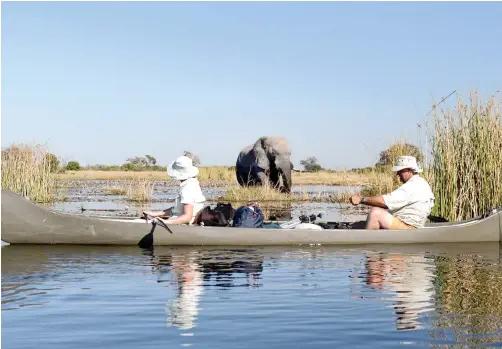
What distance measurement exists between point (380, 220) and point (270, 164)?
67.2 feet

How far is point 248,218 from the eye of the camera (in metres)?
12.8

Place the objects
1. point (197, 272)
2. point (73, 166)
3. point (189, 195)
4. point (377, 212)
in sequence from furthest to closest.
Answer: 1. point (73, 166)
2. point (377, 212)
3. point (189, 195)
4. point (197, 272)

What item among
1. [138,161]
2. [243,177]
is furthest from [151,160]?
[243,177]

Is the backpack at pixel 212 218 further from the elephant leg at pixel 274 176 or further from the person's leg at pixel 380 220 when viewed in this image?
the elephant leg at pixel 274 176

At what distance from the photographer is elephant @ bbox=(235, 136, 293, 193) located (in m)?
32.8

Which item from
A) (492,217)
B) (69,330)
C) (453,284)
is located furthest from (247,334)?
(492,217)

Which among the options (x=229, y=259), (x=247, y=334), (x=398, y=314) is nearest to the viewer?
(x=247, y=334)

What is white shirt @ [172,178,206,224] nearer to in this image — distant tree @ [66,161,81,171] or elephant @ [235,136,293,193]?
elephant @ [235,136,293,193]

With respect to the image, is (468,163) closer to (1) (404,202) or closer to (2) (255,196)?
(1) (404,202)

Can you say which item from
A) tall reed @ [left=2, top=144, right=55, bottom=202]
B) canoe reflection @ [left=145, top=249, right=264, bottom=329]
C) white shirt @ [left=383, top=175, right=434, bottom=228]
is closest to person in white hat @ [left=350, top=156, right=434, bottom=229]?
white shirt @ [left=383, top=175, right=434, bottom=228]

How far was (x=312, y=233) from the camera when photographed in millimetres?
12852

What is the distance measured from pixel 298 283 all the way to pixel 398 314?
1.99 metres

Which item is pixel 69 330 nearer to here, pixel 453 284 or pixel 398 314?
pixel 398 314

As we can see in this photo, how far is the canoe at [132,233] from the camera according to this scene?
1262 cm
